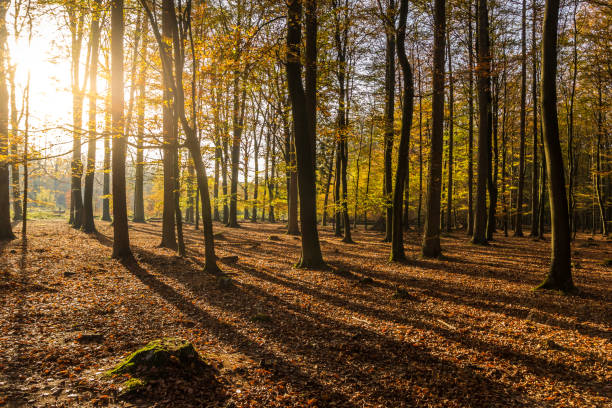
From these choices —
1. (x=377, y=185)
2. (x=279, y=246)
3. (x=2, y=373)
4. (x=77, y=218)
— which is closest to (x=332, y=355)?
(x=2, y=373)

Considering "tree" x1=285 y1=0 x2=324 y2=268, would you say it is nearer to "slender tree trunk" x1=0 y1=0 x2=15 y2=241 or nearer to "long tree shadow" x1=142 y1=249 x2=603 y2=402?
"long tree shadow" x1=142 y1=249 x2=603 y2=402

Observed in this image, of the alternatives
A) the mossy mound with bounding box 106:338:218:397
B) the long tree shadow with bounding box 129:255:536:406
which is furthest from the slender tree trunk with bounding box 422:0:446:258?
the mossy mound with bounding box 106:338:218:397

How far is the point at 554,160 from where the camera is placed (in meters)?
6.96

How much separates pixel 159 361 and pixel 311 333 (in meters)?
2.43

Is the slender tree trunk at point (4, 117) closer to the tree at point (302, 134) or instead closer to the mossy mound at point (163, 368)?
the tree at point (302, 134)

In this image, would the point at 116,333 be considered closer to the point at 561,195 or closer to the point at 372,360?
the point at 372,360

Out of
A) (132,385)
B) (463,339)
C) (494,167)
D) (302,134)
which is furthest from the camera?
(494,167)

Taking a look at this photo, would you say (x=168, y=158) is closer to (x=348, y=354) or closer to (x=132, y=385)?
(x=132, y=385)

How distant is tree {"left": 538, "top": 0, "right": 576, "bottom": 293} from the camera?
6910 mm

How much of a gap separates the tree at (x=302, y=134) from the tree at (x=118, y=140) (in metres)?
4.73

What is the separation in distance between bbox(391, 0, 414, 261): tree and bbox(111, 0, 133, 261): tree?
27.2ft

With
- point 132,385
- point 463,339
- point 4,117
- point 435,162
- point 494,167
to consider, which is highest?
point 4,117

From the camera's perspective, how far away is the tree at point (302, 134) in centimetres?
853

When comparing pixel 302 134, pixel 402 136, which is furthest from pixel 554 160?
pixel 302 134
